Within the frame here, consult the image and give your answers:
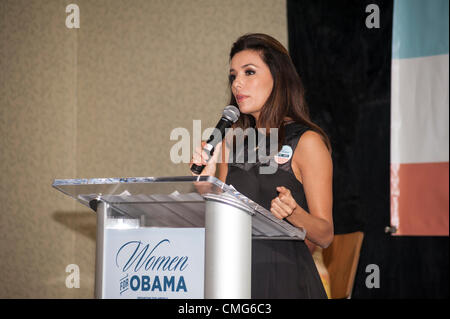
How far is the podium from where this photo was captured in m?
1.07

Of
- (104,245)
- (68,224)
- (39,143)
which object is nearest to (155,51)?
(39,143)

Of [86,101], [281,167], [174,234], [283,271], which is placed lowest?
[283,271]

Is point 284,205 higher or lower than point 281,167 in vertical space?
lower

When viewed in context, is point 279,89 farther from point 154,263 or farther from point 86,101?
point 86,101

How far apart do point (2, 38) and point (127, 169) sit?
4.94 ft

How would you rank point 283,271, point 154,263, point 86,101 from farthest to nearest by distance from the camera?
point 86,101 → point 283,271 → point 154,263

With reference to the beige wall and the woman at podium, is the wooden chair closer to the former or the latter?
the woman at podium

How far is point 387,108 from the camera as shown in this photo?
10.4ft

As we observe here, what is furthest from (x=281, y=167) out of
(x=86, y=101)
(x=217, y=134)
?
(x=86, y=101)

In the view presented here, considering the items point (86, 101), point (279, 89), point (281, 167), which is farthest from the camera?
point (86, 101)

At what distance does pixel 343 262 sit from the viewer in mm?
2789

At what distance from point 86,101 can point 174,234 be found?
3.16 metres

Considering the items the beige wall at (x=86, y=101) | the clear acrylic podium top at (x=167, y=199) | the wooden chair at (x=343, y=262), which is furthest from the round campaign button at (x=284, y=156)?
the beige wall at (x=86, y=101)

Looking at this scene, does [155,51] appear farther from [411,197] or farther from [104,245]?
[104,245]
